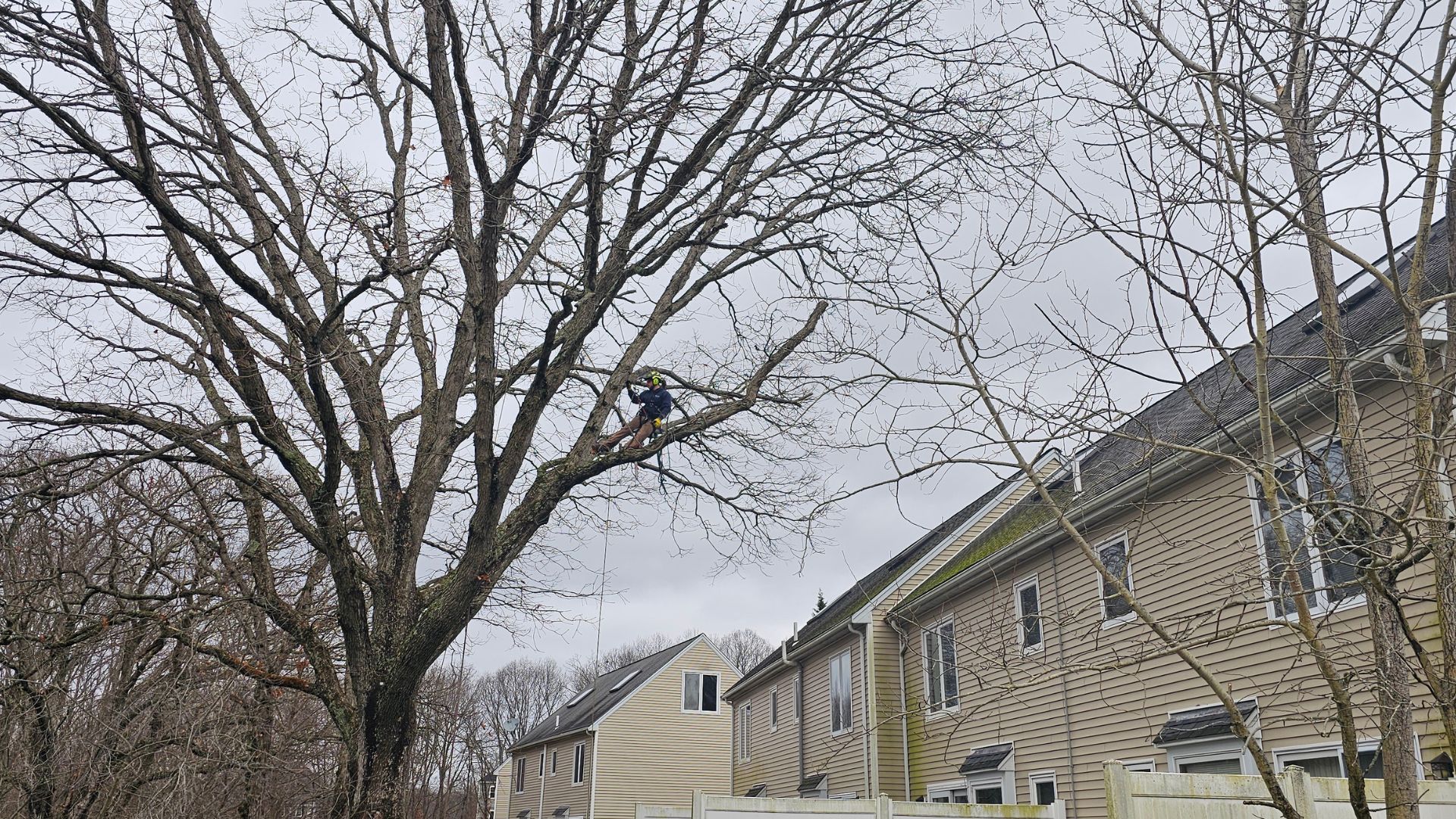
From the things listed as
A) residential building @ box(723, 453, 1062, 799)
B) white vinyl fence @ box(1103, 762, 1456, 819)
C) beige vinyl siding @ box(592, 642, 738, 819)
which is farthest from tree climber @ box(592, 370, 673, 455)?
beige vinyl siding @ box(592, 642, 738, 819)

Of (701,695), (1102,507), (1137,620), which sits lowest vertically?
(1137,620)

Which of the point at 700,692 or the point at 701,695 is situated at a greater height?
the point at 700,692

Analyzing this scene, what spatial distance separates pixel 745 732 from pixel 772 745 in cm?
327

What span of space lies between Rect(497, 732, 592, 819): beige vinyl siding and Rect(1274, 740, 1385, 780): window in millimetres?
27882

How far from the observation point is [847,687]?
20.2 meters

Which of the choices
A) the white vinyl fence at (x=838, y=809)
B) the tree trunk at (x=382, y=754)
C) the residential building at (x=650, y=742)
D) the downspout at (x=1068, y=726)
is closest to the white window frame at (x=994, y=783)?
the downspout at (x=1068, y=726)

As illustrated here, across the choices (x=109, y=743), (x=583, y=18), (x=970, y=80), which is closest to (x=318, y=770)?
(x=109, y=743)

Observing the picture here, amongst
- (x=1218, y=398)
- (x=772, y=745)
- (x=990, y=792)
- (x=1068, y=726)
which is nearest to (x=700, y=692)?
(x=772, y=745)

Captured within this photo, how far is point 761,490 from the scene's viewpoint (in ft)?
30.5

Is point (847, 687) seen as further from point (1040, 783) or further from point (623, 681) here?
point (623, 681)

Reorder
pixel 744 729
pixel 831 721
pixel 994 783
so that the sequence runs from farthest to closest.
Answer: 1. pixel 744 729
2. pixel 831 721
3. pixel 994 783

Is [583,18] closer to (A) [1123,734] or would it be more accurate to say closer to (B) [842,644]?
(A) [1123,734]

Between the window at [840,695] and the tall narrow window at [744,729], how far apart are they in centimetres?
722

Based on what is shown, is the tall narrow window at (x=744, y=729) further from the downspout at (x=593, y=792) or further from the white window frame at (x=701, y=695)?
the downspout at (x=593, y=792)
